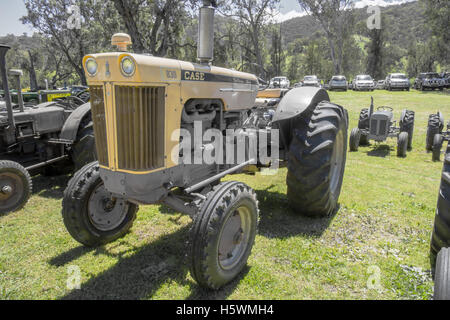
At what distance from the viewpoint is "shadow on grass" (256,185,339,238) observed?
12.7 feet

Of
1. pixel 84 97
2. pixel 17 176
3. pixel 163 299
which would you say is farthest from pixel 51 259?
pixel 84 97

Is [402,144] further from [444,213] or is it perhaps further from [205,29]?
[205,29]

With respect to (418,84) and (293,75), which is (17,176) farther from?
(293,75)

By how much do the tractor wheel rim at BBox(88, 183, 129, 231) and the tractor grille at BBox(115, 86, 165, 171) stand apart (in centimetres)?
83

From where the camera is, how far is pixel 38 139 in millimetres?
5633

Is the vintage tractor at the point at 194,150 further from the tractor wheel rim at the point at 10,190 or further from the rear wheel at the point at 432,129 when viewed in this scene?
the rear wheel at the point at 432,129

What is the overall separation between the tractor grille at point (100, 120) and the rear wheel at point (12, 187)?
101 inches

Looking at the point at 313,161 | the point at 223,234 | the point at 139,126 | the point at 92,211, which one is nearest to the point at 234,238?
the point at 223,234

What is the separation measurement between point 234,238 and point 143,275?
3.13 feet

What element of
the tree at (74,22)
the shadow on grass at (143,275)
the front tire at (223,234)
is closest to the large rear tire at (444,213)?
the front tire at (223,234)

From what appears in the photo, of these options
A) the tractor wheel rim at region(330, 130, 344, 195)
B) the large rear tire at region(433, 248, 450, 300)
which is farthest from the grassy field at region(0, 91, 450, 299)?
the large rear tire at region(433, 248, 450, 300)

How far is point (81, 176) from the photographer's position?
329 cm

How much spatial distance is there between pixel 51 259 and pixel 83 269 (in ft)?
1.61

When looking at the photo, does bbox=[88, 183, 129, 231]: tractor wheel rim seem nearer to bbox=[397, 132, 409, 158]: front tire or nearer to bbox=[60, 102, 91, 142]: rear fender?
bbox=[60, 102, 91, 142]: rear fender
